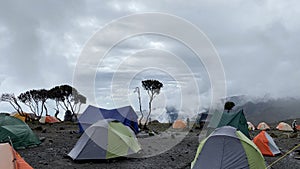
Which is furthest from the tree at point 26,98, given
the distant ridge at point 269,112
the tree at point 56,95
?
the distant ridge at point 269,112

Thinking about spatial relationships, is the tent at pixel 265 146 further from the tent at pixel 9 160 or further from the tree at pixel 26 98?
the tree at pixel 26 98

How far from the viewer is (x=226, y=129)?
1078 cm

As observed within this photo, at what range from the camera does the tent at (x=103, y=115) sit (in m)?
23.8

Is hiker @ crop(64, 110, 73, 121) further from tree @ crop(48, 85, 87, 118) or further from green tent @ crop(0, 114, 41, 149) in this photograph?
green tent @ crop(0, 114, 41, 149)

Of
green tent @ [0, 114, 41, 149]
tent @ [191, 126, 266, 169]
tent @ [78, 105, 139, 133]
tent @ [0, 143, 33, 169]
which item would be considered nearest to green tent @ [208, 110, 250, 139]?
tent @ [78, 105, 139, 133]

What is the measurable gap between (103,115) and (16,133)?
8.22m

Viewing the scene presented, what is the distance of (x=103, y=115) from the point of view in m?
24.1

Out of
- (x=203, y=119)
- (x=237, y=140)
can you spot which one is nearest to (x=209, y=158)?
(x=237, y=140)

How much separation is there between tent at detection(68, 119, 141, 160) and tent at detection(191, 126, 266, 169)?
444 cm

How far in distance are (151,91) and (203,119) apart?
854 cm

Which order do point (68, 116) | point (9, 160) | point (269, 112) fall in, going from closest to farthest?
point (9, 160)
point (68, 116)
point (269, 112)

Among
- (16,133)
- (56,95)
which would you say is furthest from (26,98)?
(16,133)

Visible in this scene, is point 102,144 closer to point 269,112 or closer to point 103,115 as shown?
point 103,115

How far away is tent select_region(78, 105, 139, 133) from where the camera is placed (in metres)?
23.8
